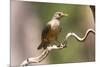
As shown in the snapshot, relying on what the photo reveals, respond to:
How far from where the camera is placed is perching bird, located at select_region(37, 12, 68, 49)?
2023 mm

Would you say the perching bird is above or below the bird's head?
below

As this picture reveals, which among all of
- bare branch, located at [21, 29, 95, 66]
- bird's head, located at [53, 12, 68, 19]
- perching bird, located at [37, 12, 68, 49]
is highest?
bird's head, located at [53, 12, 68, 19]

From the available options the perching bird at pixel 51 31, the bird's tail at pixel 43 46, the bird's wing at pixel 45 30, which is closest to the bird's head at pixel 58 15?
the perching bird at pixel 51 31

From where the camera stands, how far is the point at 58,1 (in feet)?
6.88

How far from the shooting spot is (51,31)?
2.05m

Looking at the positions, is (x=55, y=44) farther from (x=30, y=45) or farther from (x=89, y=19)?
(x=89, y=19)

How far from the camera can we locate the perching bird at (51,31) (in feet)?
6.64

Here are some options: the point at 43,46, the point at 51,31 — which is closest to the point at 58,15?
the point at 51,31

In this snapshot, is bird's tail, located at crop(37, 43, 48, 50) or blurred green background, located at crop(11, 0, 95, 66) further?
bird's tail, located at crop(37, 43, 48, 50)

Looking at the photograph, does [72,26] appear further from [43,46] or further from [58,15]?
[43,46]

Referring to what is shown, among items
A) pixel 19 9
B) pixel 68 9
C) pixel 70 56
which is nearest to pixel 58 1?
pixel 68 9

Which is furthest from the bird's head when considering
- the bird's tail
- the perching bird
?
the bird's tail

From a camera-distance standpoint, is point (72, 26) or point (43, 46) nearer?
point (43, 46)

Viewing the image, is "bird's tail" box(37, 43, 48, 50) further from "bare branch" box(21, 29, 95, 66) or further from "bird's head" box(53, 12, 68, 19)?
"bird's head" box(53, 12, 68, 19)
